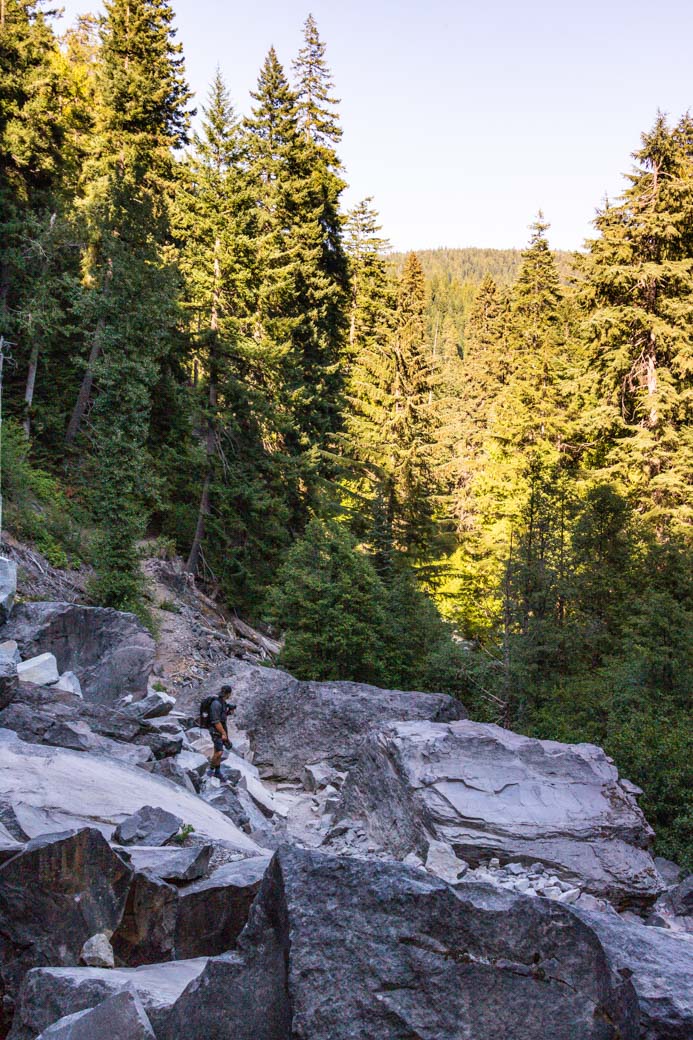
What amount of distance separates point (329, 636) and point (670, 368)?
1495cm

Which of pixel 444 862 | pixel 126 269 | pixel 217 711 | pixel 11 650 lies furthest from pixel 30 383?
pixel 444 862

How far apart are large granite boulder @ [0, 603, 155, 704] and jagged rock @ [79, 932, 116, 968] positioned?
965cm

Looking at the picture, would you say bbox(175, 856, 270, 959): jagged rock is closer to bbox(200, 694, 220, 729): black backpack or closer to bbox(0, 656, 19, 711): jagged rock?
bbox(0, 656, 19, 711): jagged rock

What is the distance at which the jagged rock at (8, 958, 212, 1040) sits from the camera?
3.72m

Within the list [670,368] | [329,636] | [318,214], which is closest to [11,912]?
[329,636]

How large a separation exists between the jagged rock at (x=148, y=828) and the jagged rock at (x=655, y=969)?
146 inches

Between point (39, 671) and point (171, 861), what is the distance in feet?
24.2

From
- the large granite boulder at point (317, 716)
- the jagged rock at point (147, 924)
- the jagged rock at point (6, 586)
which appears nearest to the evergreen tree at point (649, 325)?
the large granite boulder at point (317, 716)

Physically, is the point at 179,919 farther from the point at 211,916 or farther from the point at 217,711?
the point at 217,711

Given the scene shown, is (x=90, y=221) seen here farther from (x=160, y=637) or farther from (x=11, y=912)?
(x=11, y=912)

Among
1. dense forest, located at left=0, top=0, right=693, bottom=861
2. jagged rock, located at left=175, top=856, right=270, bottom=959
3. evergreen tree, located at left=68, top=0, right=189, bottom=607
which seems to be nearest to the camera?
jagged rock, located at left=175, top=856, right=270, bottom=959

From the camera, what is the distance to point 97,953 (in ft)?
14.9

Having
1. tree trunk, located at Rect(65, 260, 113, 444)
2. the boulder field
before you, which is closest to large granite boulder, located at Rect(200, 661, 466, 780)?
the boulder field

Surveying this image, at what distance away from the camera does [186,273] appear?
1061 inches
